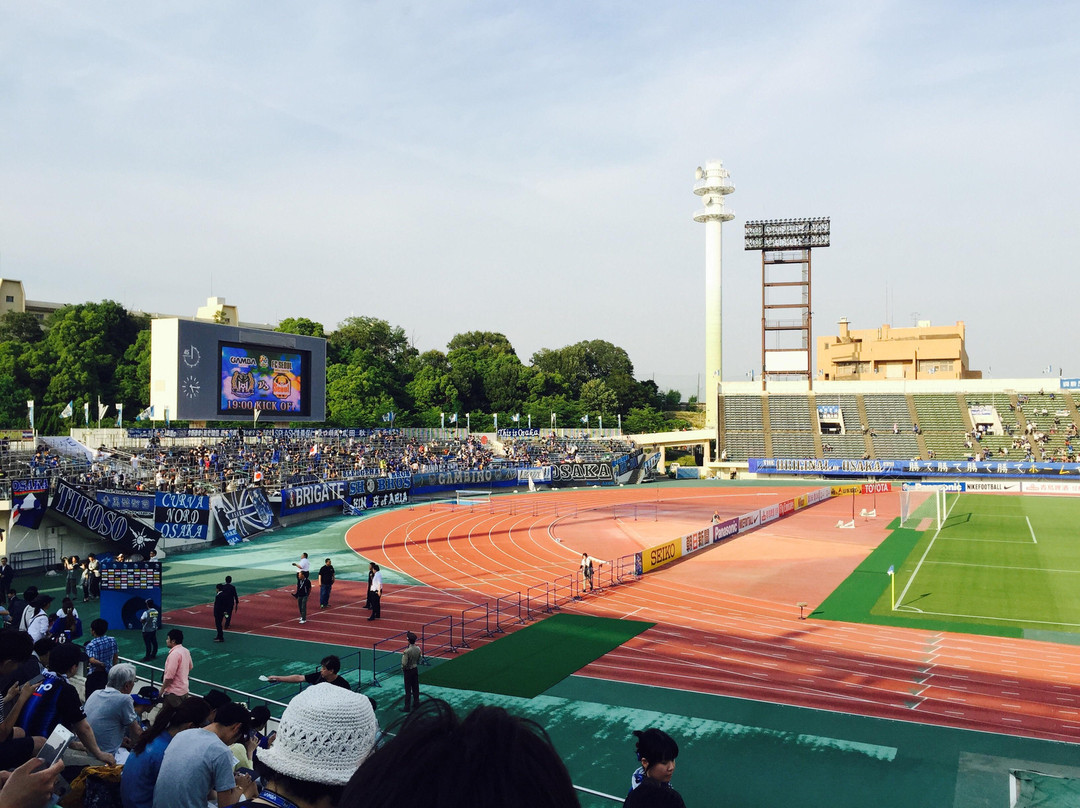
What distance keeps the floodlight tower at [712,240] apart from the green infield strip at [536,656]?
249 ft

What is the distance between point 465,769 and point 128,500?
35.1 metres

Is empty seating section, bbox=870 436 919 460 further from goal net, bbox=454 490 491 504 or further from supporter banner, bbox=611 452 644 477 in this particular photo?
goal net, bbox=454 490 491 504

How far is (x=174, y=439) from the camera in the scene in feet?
153

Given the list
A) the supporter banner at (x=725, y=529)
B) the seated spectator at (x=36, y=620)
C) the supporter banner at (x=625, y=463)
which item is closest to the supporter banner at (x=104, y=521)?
the seated spectator at (x=36, y=620)

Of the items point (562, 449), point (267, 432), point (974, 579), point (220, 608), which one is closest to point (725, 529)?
point (974, 579)

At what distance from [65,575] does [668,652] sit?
20.8m

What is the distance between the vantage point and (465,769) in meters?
1.56

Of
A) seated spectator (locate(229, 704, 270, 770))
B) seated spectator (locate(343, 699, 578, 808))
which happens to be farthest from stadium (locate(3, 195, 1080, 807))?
seated spectator (locate(343, 699, 578, 808))

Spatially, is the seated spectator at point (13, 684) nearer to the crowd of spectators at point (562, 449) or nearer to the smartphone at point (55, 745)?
the smartphone at point (55, 745)

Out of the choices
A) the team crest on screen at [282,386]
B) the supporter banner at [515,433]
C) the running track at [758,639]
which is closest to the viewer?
the running track at [758,639]

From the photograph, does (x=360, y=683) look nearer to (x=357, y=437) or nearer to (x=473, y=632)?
(x=473, y=632)

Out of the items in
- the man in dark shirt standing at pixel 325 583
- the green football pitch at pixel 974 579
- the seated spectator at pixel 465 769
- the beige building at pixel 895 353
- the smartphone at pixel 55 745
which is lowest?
the green football pitch at pixel 974 579

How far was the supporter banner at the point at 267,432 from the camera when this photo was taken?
45.8 metres

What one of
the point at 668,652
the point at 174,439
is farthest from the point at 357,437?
the point at 668,652
